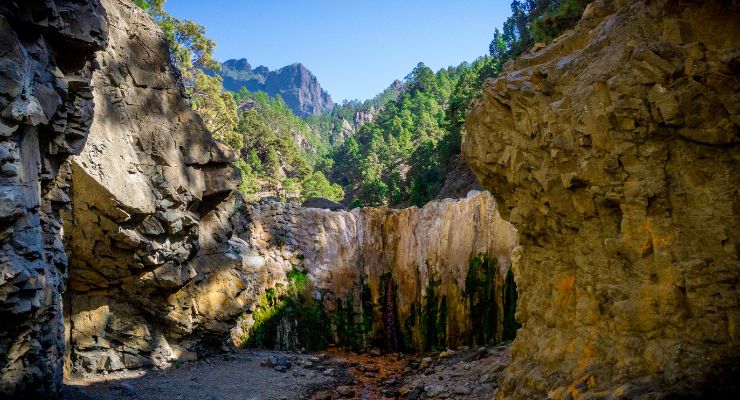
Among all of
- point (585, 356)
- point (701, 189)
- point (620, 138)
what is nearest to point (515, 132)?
point (620, 138)

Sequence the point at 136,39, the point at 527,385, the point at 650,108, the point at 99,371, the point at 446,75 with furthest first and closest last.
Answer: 1. the point at 446,75
2. the point at 136,39
3. the point at 99,371
4. the point at 527,385
5. the point at 650,108

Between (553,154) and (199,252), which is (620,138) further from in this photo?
(199,252)

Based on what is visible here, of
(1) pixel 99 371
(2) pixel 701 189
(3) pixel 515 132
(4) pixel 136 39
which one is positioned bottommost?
(1) pixel 99 371

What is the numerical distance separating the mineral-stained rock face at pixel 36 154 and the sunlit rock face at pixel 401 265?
11566 millimetres

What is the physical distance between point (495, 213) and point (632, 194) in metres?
13.1

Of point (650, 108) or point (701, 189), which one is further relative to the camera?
point (650, 108)

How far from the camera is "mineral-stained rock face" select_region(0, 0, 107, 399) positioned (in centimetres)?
825

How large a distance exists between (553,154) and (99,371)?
14.5 metres

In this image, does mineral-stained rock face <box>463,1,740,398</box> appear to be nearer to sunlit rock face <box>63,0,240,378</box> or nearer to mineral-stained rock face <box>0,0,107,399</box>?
mineral-stained rock face <box>0,0,107,399</box>

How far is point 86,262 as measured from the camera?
572 inches

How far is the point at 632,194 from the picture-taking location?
5672 millimetres

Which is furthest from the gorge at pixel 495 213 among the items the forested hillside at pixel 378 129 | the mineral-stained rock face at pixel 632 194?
the forested hillside at pixel 378 129

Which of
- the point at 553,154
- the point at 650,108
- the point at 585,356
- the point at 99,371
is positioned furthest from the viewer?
the point at 99,371

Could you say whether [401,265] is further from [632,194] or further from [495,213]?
[632,194]
